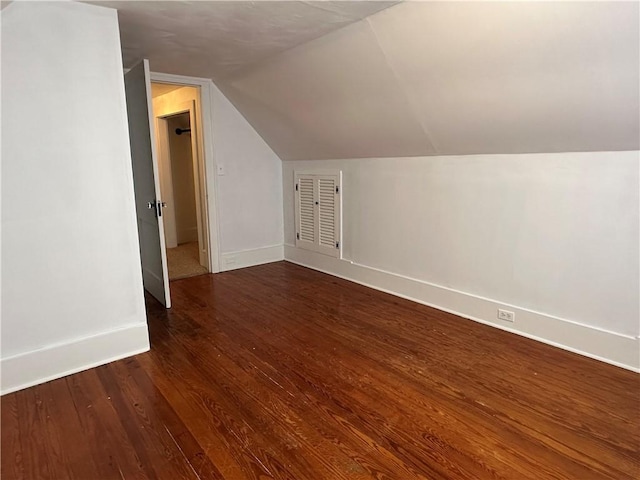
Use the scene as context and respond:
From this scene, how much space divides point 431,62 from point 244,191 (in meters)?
2.70

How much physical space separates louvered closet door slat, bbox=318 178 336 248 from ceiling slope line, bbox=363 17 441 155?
1297 millimetres

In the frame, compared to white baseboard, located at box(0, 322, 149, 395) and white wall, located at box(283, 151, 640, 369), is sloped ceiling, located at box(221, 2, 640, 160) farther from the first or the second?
white baseboard, located at box(0, 322, 149, 395)

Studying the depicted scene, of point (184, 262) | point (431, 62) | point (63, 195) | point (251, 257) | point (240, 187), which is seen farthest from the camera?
point (184, 262)

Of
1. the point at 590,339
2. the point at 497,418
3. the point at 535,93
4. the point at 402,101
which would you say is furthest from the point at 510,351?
the point at 402,101

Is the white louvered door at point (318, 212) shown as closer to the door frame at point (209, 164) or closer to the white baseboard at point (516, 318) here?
the white baseboard at point (516, 318)

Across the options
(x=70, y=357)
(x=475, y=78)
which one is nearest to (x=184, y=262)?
(x=70, y=357)

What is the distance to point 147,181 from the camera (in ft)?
10.5

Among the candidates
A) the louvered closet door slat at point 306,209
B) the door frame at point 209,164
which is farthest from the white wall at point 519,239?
the door frame at point 209,164

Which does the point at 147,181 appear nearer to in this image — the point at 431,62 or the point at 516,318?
the point at 431,62

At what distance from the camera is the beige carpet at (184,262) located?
14.4 ft

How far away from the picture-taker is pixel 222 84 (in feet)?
13.4

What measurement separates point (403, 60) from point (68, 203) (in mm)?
2220

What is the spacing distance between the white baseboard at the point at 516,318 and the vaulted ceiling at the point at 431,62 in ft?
3.65

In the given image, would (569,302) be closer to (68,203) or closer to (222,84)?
(68,203)
